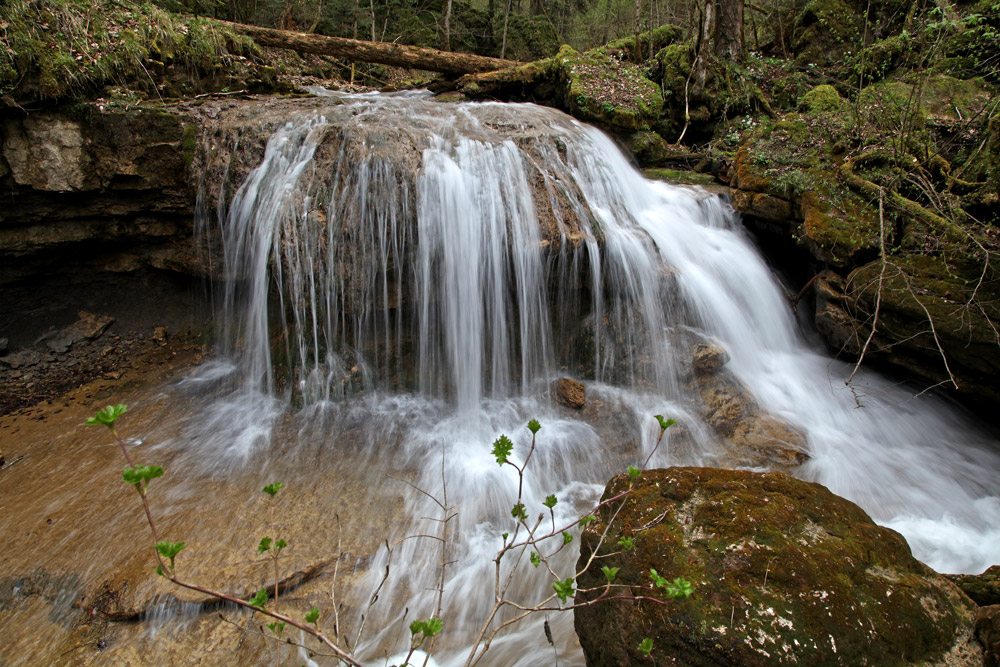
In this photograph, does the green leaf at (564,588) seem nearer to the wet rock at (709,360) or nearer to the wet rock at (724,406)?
the wet rock at (724,406)

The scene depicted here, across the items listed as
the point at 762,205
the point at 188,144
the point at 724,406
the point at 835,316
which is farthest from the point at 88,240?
the point at 835,316

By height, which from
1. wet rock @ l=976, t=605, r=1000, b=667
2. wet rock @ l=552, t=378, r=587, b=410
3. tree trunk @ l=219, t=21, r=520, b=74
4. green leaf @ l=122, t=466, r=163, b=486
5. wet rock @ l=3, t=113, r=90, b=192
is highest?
tree trunk @ l=219, t=21, r=520, b=74

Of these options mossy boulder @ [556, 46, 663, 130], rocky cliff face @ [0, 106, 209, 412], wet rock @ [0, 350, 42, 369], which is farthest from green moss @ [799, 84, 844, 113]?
wet rock @ [0, 350, 42, 369]

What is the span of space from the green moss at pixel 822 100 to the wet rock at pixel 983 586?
7174 mm

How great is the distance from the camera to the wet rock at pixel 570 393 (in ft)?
17.3

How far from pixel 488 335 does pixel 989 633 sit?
14.8 feet

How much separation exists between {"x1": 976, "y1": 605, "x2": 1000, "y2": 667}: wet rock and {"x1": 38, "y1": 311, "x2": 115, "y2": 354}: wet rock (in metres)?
8.96

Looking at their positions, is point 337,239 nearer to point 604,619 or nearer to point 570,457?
point 570,457

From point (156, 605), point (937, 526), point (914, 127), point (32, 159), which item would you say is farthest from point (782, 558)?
point (32, 159)

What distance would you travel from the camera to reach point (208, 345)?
6.42m

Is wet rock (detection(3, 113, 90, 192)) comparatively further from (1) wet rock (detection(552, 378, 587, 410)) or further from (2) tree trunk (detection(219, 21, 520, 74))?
(1) wet rock (detection(552, 378, 587, 410))

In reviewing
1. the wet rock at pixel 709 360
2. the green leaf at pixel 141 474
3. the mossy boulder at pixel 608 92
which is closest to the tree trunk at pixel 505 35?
the mossy boulder at pixel 608 92

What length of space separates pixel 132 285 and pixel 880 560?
8711 millimetres

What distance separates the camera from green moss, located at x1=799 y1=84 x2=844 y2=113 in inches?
295
